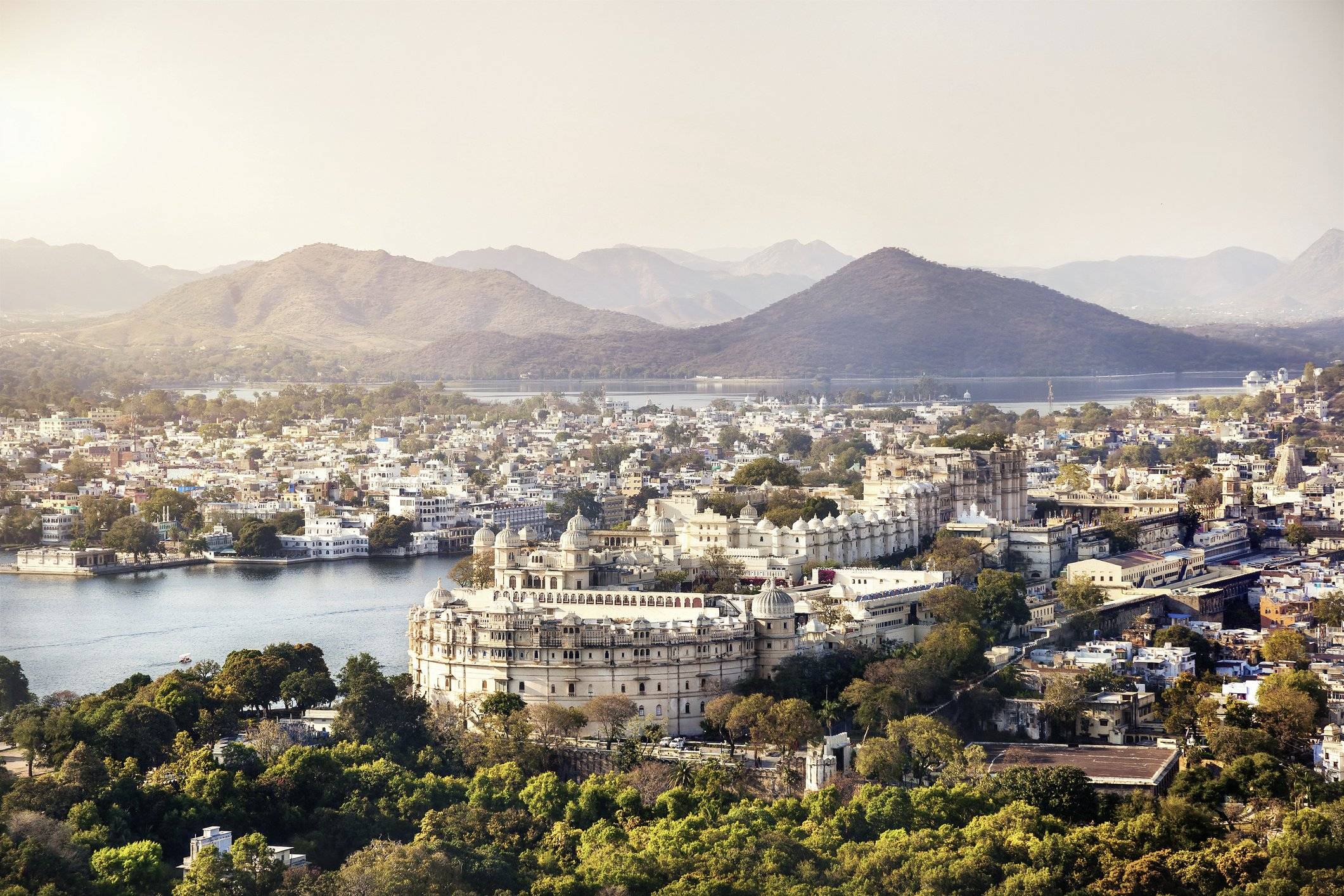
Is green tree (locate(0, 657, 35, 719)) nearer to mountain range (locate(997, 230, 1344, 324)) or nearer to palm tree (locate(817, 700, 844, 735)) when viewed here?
palm tree (locate(817, 700, 844, 735))

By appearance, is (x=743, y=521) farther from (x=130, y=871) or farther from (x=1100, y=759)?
(x=130, y=871)

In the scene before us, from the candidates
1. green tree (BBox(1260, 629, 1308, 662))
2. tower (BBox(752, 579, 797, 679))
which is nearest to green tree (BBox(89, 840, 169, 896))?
tower (BBox(752, 579, 797, 679))

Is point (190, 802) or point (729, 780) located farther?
point (729, 780)

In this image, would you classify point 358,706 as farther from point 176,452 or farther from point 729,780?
point 176,452

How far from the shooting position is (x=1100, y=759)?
620 inches

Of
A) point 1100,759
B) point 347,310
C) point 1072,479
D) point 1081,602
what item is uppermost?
point 347,310

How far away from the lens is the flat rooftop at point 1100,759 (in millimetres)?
15070

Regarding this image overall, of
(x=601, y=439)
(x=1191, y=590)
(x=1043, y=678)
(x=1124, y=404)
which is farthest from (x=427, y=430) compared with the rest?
(x=1043, y=678)

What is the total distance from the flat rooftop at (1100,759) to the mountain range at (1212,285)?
2501 inches

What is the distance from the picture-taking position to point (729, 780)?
14.7 meters

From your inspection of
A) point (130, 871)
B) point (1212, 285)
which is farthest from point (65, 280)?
point (1212, 285)

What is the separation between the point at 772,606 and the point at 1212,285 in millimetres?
105989

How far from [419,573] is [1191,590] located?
34.7ft

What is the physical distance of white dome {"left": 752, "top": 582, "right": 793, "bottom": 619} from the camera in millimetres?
17078
